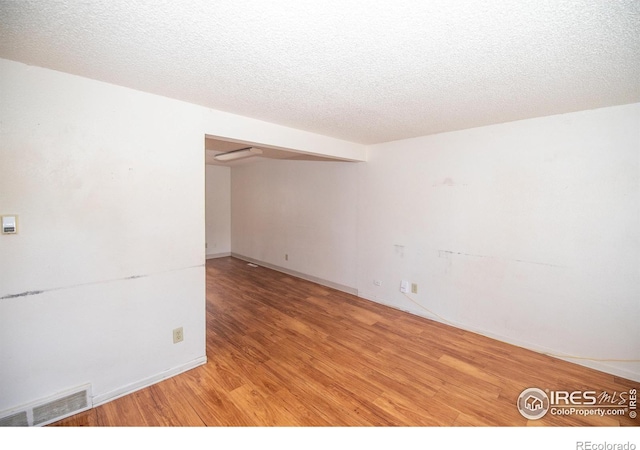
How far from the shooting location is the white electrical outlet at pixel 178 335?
236cm

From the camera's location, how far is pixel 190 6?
3.79ft

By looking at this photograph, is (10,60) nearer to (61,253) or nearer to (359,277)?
(61,253)

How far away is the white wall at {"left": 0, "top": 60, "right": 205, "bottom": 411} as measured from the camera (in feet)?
5.58

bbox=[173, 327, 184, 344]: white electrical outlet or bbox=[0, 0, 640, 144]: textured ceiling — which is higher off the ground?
bbox=[0, 0, 640, 144]: textured ceiling

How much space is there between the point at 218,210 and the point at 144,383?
551cm

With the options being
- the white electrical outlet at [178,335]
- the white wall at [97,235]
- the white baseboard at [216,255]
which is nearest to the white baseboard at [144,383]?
the white wall at [97,235]

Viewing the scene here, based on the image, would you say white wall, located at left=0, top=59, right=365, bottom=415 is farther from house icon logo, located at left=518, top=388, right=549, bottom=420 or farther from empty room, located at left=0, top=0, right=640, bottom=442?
house icon logo, located at left=518, top=388, right=549, bottom=420

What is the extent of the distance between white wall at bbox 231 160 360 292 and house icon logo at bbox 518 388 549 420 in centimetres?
259

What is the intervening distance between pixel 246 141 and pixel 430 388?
2.77 metres

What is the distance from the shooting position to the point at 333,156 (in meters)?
3.69

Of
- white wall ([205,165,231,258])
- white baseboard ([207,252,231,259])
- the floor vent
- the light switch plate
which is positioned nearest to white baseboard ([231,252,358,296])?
white baseboard ([207,252,231,259])

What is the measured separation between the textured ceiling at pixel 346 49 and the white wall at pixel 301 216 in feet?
7.85

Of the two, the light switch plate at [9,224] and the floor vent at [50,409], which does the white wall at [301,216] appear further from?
the light switch plate at [9,224]
